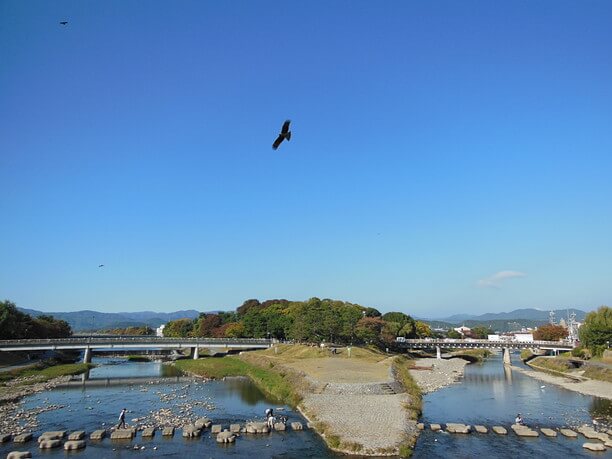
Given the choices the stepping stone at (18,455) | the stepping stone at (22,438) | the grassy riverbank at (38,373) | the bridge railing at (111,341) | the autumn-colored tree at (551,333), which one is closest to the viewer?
the stepping stone at (18,455)

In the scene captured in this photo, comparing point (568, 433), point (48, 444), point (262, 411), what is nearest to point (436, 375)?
point (262, 411)

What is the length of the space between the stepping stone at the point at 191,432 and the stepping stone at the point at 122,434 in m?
3.39

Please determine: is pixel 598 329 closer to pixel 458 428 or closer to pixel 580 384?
pixel 580 384

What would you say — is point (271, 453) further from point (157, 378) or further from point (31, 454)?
point (157, 378)

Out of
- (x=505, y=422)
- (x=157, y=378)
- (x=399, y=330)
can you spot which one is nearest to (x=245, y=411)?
→ (x=505, y=422)

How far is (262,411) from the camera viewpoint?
3947 cm

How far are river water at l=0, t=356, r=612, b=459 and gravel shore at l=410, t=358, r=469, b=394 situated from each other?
6.39ft

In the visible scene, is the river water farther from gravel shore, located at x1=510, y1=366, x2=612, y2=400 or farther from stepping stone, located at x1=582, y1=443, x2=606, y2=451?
gravel shore, located at x1=510, y1=366, x2=612, y2=400

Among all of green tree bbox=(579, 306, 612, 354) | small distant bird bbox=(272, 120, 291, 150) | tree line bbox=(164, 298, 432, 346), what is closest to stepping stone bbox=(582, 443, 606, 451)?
small distant bird bbox=(272, 120, 291, 150)

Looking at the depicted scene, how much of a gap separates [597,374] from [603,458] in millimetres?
42323

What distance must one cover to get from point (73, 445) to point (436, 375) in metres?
53.5

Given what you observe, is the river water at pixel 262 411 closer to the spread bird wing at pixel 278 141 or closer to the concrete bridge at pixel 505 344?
the spread bird wing at pixel 278 141

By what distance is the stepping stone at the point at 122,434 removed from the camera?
2898 centimetres

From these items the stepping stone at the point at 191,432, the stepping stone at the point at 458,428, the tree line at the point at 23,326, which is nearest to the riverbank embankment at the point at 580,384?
the stepping stone at the point at 458,428
